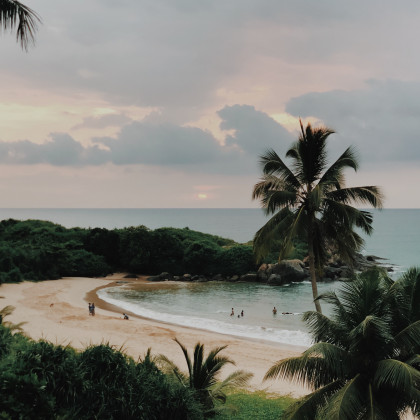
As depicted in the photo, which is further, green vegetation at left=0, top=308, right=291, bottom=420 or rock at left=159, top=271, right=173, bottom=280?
rock at left=159, top=271, right=173, bottom=280

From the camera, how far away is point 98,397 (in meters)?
8.07

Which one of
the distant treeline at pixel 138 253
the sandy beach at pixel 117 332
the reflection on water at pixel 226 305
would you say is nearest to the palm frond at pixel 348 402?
the sandy beach at pixel 117 332

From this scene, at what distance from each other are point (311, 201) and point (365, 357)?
6438 millimetres

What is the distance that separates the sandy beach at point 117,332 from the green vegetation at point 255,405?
1.26 m

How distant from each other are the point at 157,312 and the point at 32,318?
10.5m

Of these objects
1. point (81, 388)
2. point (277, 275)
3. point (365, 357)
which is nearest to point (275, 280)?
point (277, 275)

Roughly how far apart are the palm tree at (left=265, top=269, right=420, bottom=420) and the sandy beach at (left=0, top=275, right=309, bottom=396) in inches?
336

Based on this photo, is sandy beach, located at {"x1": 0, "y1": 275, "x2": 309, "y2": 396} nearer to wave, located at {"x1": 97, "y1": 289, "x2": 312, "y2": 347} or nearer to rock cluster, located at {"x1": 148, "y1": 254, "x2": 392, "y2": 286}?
wave, located at {"x1": 97, "y1": 289, "x2": 312, "y2": 347}

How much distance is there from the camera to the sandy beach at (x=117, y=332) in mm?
21562

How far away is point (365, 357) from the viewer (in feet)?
27.9

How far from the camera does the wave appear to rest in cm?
2886

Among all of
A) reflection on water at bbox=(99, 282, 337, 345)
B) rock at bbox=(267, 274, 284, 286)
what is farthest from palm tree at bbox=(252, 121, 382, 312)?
rock at bbox=(267, 274, 284, 286)

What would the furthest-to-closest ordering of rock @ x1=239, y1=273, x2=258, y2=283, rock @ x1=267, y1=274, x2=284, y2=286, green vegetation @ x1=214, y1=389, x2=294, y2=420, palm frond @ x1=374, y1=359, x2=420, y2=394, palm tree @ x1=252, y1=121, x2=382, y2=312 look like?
rock @ x1=239, y1=273, x2=258, y2=283
rock @ x1=267, y1=274, x2=284, y2=286
palm tree @ x1=252, y1=121, x2=382, y2=312
green vegetation @ x1=214, y1=389, x2=294, y2=420
palm frond @ x1=374, y1=359, x2=420, y2=394

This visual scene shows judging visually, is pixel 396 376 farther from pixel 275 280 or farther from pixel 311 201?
pixel 275 280
